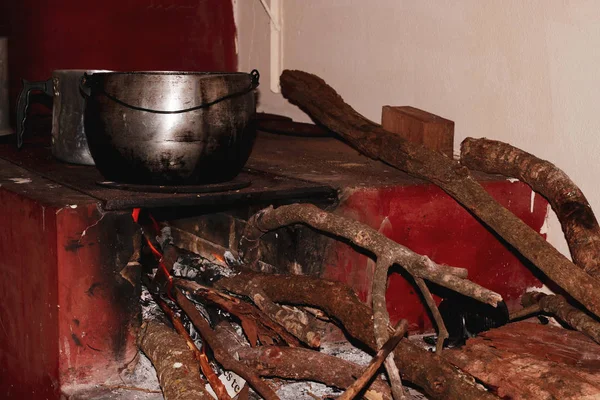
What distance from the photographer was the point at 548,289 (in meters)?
2.54

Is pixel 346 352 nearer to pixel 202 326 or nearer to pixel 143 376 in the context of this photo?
pixel 202 326

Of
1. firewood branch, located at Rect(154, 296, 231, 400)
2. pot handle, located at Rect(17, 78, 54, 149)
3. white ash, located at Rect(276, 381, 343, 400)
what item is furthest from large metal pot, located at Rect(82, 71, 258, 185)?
white ash, located at Rect(276, 381, 343, 400)

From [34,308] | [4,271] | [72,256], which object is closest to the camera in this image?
[72,256]

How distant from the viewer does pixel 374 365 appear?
1589 mm

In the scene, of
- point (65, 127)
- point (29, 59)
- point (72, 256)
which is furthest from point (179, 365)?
point (29, 59)

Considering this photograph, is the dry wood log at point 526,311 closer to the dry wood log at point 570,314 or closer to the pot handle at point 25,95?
the dry wood log at point 570,314

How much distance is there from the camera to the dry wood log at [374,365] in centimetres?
157

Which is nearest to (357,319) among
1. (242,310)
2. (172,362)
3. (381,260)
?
(381,260)

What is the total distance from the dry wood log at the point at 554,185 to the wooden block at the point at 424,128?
0.10 meters

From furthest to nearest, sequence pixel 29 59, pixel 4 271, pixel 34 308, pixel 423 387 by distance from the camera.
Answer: pixel 29 59, pixel 4 271, pixel 34 308, pixel 423 387

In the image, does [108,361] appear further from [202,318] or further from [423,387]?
[423,387]

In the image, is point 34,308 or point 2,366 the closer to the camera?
point 34,308

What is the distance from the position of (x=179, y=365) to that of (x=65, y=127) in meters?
0.97

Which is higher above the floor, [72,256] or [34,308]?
[72,256]
